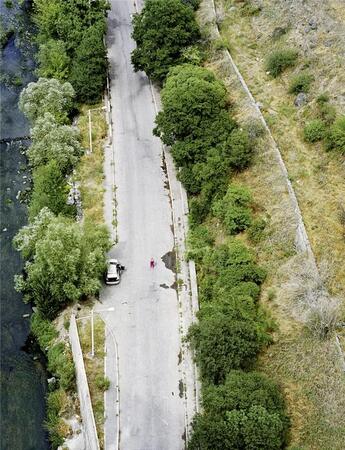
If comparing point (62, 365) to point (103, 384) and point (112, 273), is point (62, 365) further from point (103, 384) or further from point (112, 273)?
point (112, 273)

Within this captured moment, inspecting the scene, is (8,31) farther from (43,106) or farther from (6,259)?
(6,259)

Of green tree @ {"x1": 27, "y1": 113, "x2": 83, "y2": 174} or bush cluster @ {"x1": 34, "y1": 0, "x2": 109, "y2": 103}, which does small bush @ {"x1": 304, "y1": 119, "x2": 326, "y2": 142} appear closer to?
green tree @ {"x1": 27, "y1": 113, "x2": 83, "y2": 174}

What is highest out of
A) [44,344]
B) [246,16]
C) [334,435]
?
[246,16]

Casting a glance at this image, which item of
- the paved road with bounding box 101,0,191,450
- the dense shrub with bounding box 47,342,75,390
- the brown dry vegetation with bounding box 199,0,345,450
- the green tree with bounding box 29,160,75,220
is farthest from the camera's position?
the green tree with bounding box 29,160,75,220

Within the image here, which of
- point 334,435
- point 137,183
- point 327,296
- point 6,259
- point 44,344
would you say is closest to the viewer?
point 334,435

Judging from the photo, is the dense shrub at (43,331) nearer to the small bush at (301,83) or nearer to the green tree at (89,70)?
the green tree at (89,70)

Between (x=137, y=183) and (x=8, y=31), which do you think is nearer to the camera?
(x=137, y=183)

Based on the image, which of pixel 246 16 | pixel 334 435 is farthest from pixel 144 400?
pixel 246 16

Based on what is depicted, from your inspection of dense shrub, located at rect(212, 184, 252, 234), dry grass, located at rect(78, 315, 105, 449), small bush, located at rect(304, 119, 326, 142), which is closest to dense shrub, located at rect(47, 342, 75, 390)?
dry grass, located at rect(78, 315, 105, 449)
